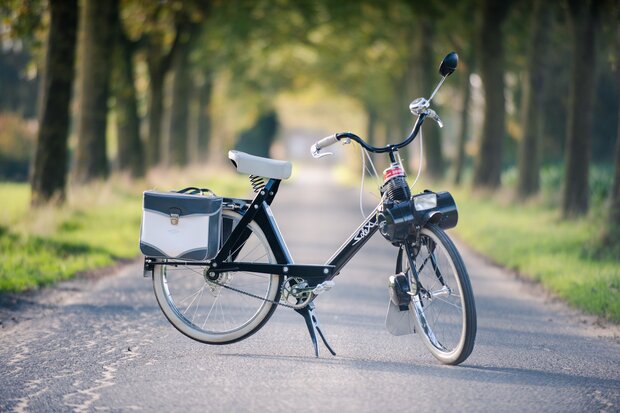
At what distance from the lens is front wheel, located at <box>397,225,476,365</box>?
577 centimetres

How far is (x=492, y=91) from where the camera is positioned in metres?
25.2

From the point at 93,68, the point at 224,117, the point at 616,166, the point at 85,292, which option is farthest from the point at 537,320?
the point at 224,117

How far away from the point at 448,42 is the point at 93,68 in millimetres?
15485

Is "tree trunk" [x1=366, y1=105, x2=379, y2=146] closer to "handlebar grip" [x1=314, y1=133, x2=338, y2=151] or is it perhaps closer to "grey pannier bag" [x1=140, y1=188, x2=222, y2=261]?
"grey pannier bag" [x1=140, y1=188, x2=222, y2=261]

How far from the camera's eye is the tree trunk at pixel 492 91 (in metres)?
24.6

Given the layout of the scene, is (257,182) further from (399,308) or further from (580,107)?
(580,107)

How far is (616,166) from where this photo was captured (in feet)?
42.4

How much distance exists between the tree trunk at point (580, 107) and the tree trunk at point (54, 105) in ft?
28.8

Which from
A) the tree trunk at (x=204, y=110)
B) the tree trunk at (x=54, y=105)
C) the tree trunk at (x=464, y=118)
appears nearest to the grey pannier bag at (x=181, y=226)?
the tree trunk at (x=54, y=105)

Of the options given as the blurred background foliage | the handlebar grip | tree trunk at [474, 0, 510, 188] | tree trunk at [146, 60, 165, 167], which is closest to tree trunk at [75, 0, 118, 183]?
the blurred background foliage

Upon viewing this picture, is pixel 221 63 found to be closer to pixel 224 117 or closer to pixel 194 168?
pixel 194 168

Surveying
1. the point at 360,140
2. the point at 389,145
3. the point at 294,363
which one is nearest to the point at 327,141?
the point at 360,140

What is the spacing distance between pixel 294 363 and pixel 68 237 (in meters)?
8.07

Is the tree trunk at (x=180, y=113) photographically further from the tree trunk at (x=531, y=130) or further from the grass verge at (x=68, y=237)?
the tree trunk at (x=531, y=130)
